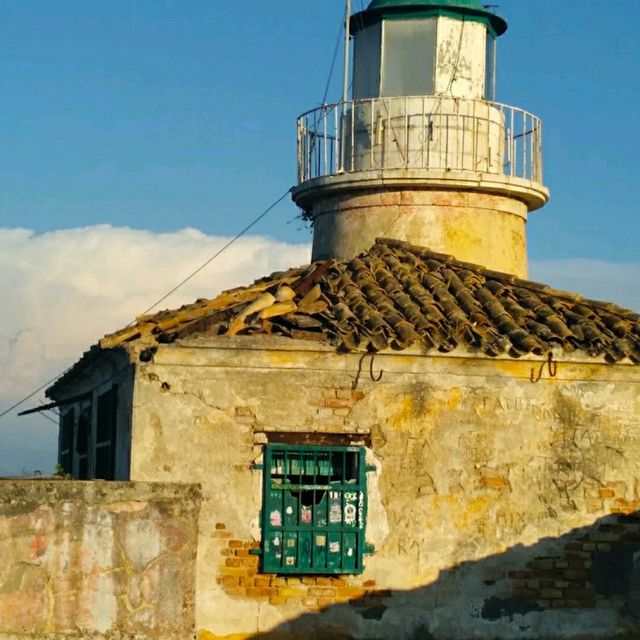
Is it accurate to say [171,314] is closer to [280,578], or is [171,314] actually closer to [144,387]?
[144,387]

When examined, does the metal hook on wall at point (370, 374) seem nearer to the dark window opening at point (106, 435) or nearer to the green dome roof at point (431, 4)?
the dark window opening at point (106, 435)

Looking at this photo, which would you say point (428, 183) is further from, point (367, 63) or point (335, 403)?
point (335, 403)

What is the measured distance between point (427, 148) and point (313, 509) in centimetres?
532

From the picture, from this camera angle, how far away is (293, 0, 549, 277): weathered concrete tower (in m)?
16.9

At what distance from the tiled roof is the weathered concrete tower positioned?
1.05 m

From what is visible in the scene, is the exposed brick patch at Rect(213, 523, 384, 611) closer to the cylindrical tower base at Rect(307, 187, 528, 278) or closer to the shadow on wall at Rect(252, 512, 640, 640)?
the shadow on wall at Rect(252, 512, 640, 640)

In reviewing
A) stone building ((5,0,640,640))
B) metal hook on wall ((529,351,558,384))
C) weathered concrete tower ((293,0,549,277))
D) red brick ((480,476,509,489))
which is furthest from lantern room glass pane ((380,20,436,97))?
red brick ((480,476,509,489))

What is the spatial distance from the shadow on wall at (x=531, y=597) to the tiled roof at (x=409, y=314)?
189 centimetres

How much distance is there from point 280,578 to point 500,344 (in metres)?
3.09

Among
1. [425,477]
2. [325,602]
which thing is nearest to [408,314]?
[425,477]

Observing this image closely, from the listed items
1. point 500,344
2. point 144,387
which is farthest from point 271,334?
point 500,344

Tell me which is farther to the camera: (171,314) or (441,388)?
(171,314)

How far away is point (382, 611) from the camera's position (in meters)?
13.5

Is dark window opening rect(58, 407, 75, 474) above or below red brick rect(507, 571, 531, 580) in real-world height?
above
